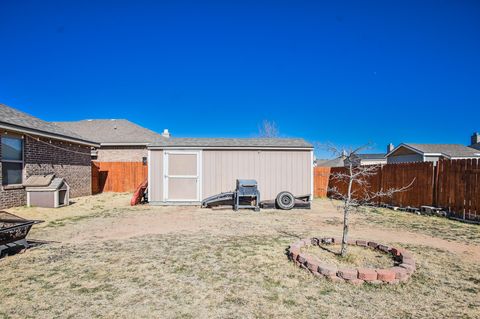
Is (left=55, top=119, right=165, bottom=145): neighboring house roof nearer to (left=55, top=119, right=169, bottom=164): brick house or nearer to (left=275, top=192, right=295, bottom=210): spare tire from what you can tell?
(left=55, top=119, right=169, bottom=164): brick house

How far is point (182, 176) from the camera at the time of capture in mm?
11719

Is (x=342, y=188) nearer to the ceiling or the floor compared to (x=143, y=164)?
nearer to the floor

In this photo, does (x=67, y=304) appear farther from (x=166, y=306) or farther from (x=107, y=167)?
(x=107, y=167)

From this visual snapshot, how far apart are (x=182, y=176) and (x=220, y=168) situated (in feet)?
5.20

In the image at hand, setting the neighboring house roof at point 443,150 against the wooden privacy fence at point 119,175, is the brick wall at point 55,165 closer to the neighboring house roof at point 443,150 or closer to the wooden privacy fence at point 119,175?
the wooden privacy fence at point 119,175

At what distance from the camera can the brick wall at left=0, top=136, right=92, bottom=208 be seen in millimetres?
9938

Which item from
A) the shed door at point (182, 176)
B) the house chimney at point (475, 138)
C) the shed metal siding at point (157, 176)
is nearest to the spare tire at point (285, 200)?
the shed door at point (182, 176)

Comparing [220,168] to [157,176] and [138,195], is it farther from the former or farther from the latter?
[138,195]

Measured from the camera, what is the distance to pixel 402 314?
2.92 metres

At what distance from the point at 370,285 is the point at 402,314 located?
25.9 inches

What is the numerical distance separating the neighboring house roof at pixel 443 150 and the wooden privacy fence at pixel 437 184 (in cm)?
1305

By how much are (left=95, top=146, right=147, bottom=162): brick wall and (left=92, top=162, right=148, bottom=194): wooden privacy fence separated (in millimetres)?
1923

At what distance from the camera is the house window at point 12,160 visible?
375 inches

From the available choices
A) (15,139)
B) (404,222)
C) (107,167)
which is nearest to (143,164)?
(107,167)
